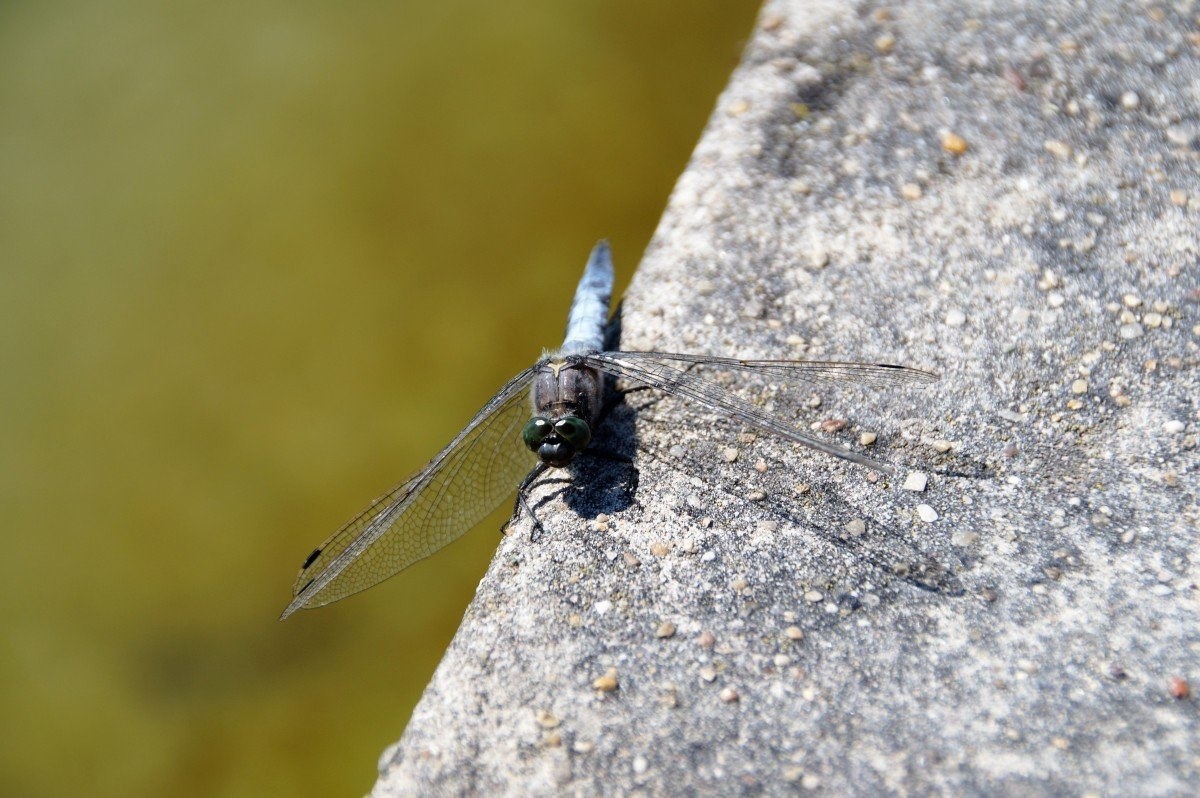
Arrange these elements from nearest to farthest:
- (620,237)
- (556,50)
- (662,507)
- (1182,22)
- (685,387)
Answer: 1. (662,507)
2. (685,387)
3. (1182,22)
4. (620,237)
5. (556,50)

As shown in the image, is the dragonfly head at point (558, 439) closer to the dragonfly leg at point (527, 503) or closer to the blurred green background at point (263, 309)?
the dragonfly leg at point (527, 503)

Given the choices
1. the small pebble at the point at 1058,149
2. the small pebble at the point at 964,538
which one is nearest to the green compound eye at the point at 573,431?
the small pebble at the point at 964,538

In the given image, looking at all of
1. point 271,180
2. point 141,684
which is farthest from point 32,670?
point 271,180

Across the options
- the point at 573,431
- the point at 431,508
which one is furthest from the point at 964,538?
the point at 431,508

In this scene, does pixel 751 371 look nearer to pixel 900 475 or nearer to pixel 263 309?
pixel 900 475

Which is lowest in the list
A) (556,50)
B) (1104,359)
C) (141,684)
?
(141,684)

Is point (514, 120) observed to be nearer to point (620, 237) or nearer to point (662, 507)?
point (620, 237)

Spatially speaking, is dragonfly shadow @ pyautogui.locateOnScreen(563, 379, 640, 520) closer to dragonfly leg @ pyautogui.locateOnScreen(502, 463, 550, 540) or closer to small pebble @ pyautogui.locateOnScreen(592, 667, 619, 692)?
dragonfly leg @ pyautogui.locateOnScreen(502, 463, 550, 540)
